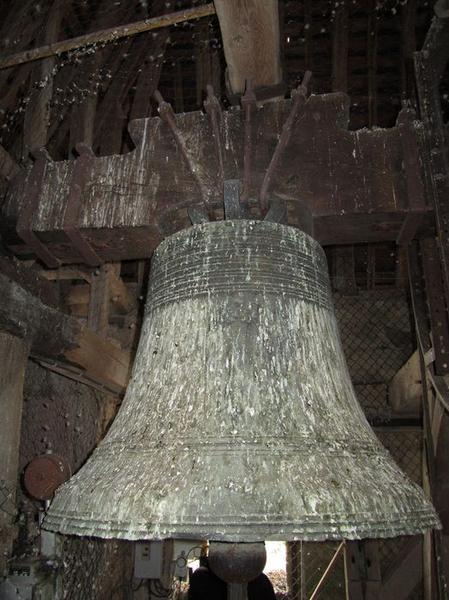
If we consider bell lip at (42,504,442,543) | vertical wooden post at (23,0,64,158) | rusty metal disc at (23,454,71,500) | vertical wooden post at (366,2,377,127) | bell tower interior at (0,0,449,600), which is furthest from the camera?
vertical wooden post at (366,2,377,127)

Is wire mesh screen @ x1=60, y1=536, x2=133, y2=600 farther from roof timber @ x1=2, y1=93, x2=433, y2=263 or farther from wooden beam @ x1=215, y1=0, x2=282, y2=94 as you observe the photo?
wooden beam @ x1=215, y1=0, x2=282, y2=94

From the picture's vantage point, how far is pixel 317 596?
5012mm

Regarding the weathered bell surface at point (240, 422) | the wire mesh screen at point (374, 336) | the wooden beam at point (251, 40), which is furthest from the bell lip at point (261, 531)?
the wire mesh screen at point (374, 336)

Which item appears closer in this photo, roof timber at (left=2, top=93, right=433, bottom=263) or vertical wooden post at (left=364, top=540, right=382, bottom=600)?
roof timber at (left=2, top=93, right=433, bottom=263)

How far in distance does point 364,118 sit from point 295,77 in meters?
0.89

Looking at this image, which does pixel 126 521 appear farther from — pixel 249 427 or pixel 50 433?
pixel 50 433

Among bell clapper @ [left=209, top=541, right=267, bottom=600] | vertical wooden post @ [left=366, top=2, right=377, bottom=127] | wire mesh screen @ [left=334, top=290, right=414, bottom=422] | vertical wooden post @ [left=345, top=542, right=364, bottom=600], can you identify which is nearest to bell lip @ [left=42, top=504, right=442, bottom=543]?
bell clapper @ [left=209, top=541, right=267, bottom=600]

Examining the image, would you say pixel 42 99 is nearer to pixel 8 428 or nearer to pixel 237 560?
pixel 8 428

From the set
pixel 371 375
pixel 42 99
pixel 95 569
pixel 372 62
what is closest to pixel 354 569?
pixel 371 375

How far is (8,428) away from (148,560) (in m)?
3.10

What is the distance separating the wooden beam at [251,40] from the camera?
1537 millimetres

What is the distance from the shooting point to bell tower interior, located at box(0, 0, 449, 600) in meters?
A: 1.00

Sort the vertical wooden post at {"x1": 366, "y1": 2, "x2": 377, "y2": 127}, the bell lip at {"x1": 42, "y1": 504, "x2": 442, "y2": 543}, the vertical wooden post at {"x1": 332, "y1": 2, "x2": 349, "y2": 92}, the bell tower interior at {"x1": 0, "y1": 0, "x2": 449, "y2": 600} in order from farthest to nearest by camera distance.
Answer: the vertical wooden post at {"x1": 366, "y1": 2, "x2": 377, "y2": 127}, the vertical wooden post at {"x1": 332, "y1": 2, "x2": 349, "y2": 92}, the bell tower interior at {"x1": 0, "y1": 0, "x2": 449, "y2": 600}, the bell lip at {"x1": 42, "y1": 504, "x2": 442, "y2": 543}

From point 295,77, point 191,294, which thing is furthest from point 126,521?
point 295,77
